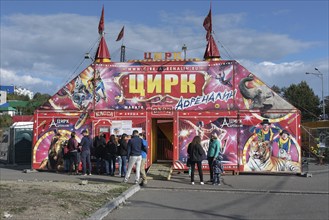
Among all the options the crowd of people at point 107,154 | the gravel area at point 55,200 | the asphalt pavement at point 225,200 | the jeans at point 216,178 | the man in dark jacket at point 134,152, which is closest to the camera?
the gravel area at point 55,200

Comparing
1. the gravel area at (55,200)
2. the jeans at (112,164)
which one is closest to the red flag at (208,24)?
the jeans at (112,164)

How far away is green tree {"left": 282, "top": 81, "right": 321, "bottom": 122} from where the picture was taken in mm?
68750

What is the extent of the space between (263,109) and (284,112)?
0.91 m

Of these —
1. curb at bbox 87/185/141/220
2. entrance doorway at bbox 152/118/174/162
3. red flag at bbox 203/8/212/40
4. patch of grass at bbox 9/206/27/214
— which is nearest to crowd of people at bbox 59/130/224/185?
curb at bbox 87/185/141/220

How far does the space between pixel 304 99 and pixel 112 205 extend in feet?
210

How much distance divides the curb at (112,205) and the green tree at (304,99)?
196 feet

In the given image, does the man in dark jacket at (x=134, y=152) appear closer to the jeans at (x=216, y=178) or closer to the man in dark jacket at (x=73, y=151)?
the jeans at (x=216, y=178)

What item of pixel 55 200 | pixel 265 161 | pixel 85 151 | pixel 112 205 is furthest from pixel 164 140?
pixel 55 200

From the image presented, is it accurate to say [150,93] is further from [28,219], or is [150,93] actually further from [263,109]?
[28,219]

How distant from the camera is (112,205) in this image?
9.96 metres

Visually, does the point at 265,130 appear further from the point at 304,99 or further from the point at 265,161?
the point at 304,99

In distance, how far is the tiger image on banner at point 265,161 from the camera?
18.7 meters

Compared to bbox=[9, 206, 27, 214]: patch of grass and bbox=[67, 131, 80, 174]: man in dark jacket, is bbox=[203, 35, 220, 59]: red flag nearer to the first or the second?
→ bbox=[67, 131, 80, 174]: man in dark jacket

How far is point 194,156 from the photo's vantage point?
15.7 m
